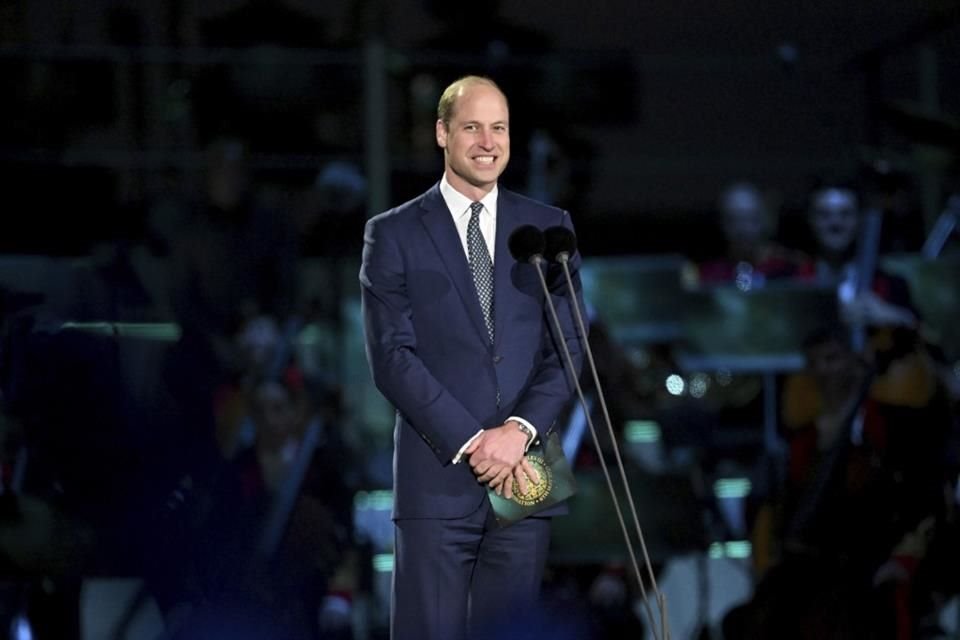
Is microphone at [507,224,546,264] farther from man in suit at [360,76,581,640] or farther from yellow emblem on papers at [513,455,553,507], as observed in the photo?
yellow emblem on papers at [513,455,553,507]

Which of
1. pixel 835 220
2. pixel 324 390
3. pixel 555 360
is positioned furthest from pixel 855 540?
pixel 555 360

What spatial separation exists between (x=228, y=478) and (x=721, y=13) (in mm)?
3173

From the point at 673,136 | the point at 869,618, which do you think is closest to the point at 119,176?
the point at 673,136

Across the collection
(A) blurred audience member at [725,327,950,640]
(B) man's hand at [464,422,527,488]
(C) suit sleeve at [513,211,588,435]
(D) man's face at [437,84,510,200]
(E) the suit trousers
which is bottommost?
(A) blurred audience member at [725,327,950,640]

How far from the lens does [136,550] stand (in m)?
4.54

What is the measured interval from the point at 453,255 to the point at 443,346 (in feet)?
0.53

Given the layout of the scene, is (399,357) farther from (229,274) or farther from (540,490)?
(229,274)

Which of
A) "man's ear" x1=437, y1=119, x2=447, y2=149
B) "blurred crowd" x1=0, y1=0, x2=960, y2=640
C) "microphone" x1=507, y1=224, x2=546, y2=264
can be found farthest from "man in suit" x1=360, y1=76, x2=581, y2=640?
"blurred crowd" x1=0, y1=0, x2=960, y2=640

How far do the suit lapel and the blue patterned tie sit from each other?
0.05 ft

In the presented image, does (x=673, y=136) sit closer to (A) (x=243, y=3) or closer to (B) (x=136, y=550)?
(A) (x=243, y=3)

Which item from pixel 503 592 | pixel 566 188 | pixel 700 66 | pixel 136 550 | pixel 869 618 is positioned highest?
pixel 700 66

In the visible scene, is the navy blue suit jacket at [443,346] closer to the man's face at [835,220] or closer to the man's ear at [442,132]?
the man's ear at [442,132]

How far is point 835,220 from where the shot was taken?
664 cm

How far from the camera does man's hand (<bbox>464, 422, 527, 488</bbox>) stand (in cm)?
300
